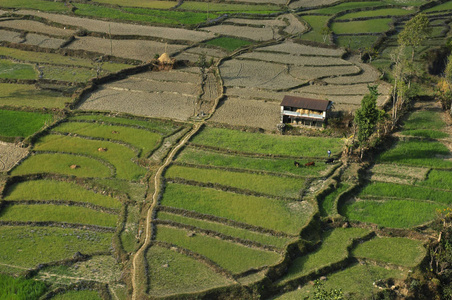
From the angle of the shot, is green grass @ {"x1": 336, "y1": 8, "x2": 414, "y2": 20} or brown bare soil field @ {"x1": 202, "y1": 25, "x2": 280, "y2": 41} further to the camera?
green grass @ {"x1": 336, "y1": 8, "x2": 414, "y2": 20}

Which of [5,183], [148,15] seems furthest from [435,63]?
[5,183]

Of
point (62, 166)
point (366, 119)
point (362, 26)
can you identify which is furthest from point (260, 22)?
point (62, 166)

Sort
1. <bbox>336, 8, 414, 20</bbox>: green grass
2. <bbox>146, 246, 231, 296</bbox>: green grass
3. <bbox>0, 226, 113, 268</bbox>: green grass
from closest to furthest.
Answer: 1. <bbox>146, 246, 231, 296</bbox>: green grass
2. <bbox>0, 226, 113, 268</bbox>: green grass
3. <bbox>336, 8, 414, 20</bbox>: green grass

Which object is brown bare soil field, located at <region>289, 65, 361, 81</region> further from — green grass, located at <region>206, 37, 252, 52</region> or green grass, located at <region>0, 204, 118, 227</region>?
green grass, located at <region>0, 204, 118, 227</region>

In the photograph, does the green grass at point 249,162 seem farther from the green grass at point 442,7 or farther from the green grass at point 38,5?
the green grass at point 442,7

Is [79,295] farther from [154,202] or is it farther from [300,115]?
[300,115]

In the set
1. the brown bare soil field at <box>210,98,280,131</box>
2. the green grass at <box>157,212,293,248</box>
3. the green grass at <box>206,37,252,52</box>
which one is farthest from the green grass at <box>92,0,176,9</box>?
the green grass at <box>157,212,293,248</box>

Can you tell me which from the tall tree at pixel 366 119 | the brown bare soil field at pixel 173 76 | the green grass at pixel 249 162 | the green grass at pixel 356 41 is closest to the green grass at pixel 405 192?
the tall tree at pixel 366 119
